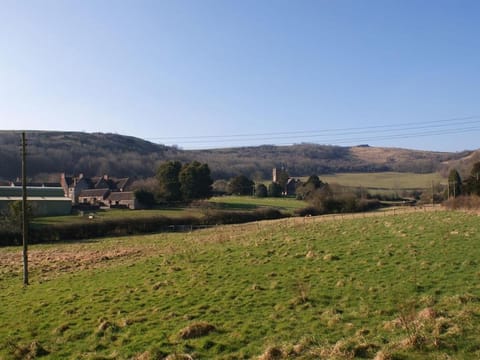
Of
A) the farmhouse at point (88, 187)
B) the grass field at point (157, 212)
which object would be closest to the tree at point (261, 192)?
the grass field at point (157, 212)

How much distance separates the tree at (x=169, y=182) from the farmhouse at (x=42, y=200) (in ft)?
50.3

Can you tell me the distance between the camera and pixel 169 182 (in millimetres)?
75062

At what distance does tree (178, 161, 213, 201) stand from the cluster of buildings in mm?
8229

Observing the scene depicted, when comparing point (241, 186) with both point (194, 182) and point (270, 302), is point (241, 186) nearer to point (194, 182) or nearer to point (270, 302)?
point (194, 182)

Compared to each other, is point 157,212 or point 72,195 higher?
point 72,195

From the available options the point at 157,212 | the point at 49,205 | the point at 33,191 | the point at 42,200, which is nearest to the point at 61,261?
the point at 157,212

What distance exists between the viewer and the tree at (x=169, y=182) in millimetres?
75062

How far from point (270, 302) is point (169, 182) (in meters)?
63.0

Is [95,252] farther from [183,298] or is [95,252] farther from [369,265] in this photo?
[369,265]

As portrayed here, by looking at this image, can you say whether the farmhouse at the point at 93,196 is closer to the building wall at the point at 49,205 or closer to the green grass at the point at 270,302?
the building wall at the point at 49,205

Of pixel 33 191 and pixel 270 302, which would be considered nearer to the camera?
pixel 270 302

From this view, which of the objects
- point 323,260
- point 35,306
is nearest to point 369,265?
point 323,260

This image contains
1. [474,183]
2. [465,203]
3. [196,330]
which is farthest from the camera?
[474,183]

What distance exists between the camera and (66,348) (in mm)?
11164
